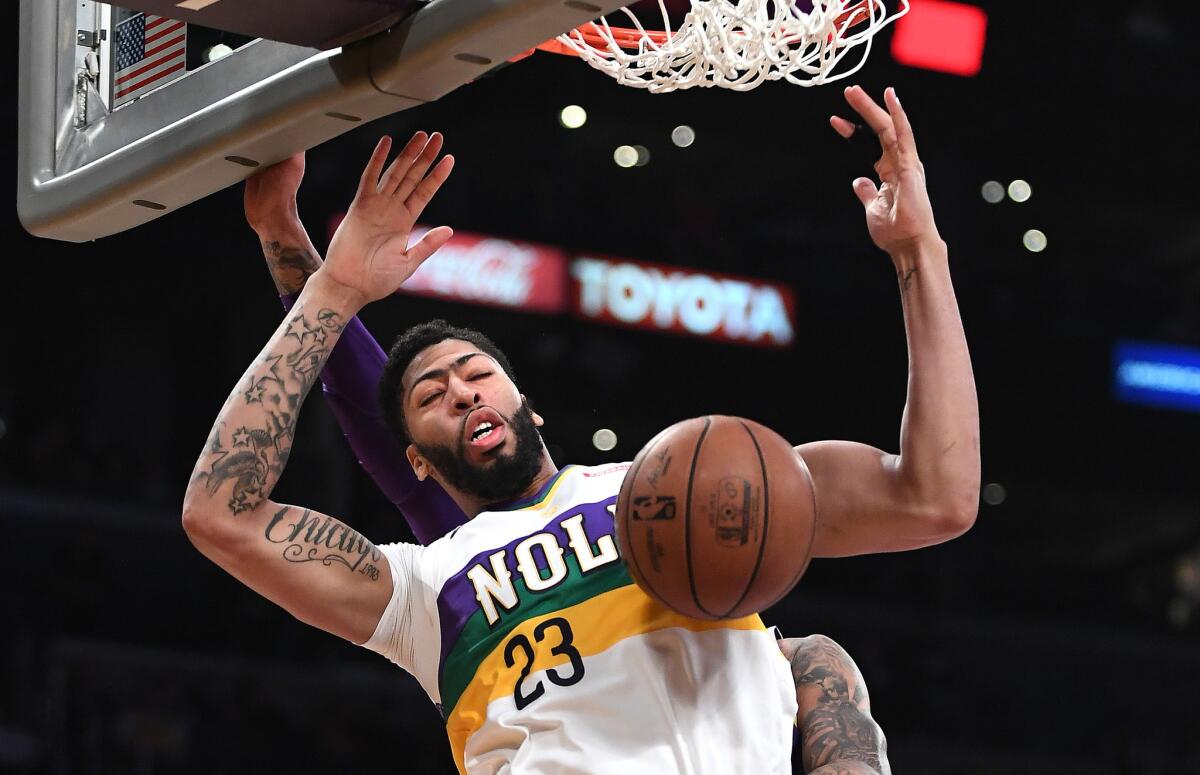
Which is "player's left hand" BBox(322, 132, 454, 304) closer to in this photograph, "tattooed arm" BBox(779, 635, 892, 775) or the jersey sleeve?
the jersey sleeve

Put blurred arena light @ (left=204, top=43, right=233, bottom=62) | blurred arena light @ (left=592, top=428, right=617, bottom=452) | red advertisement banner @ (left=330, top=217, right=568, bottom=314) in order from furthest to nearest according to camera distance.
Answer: blurred arena light @ (left=592, top=428, right=617, bottom=452), red advertisement banner @ (left=330, top=217, right=568, bottom=314), blurred arena light @ (left=204, top=43, right=233, bottom=62)

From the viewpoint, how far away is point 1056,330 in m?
11.7

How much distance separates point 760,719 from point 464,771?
0.59 meters

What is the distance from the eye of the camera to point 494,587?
3.09 meters

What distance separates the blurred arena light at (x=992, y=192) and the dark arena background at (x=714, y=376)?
20 mm

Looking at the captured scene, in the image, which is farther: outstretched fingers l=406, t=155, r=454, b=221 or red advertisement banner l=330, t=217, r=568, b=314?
red advertisement banner l=330, t=217, r=568, b=314

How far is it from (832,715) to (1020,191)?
8.76 m

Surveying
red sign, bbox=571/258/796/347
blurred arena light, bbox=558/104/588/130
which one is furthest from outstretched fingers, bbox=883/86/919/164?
blurred arena light, bbox=558/104/588/130

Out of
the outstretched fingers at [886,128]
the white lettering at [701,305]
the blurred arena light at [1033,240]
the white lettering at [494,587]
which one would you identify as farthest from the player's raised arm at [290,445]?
the blurred arena light at [1033,240]

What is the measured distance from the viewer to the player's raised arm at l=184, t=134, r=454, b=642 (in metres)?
3.00

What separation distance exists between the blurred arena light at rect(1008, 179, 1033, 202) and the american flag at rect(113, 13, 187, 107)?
869 cm

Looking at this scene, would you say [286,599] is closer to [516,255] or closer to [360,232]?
[360,232]

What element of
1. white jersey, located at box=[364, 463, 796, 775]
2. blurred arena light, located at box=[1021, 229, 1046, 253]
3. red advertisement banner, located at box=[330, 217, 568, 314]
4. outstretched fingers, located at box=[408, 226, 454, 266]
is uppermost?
outstretched fingers, located at box=[408, 226, 454, 266]

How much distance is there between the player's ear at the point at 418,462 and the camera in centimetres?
337
